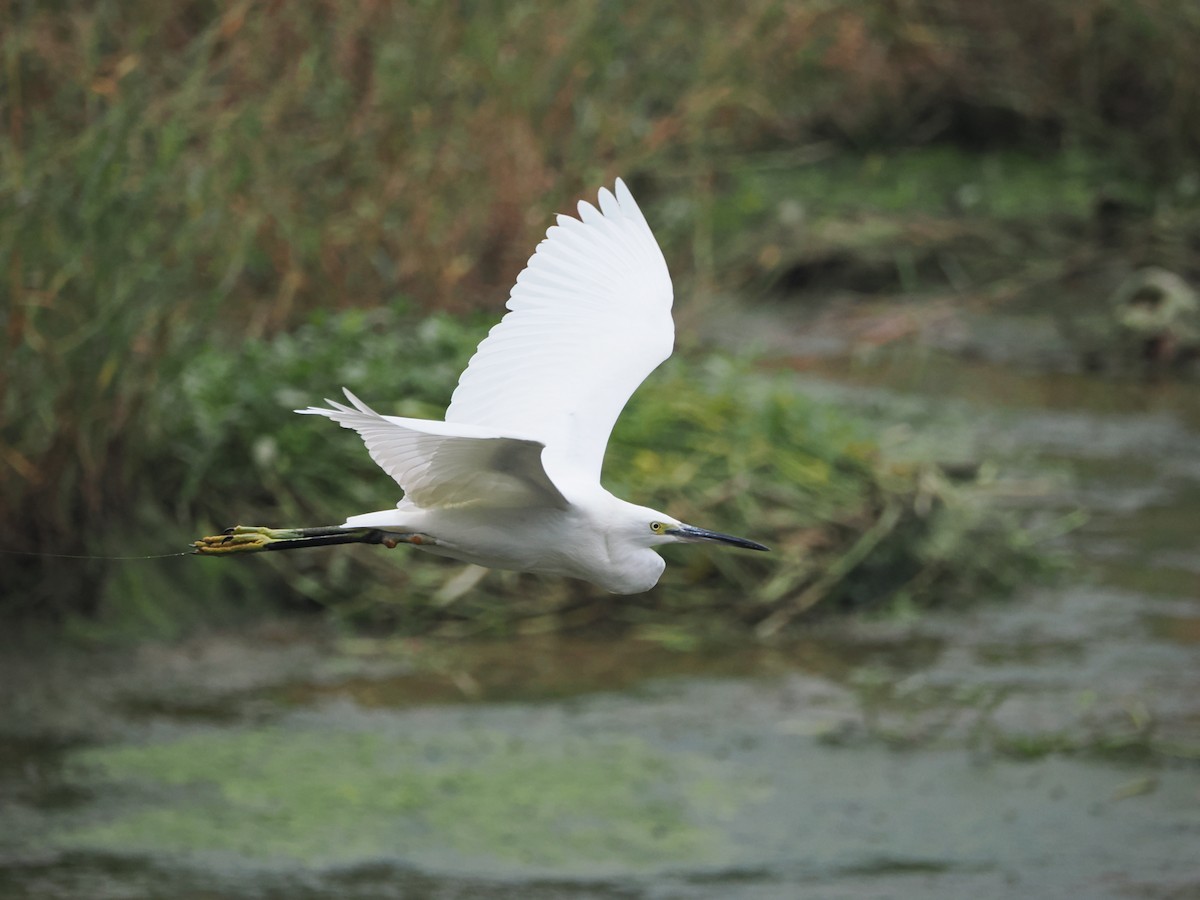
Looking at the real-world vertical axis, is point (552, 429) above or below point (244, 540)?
above

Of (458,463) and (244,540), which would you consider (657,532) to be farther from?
(244,540)

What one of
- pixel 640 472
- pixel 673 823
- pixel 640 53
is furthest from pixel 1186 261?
pixel 673 823

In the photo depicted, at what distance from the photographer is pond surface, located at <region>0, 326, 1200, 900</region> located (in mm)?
5008

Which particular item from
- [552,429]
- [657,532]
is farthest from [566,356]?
[657,532]

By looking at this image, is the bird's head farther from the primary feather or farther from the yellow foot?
the yellow foot

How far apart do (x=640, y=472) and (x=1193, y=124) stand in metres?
5.75

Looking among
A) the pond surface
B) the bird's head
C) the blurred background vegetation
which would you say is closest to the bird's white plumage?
the bird's head

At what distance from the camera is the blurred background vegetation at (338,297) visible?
572cm

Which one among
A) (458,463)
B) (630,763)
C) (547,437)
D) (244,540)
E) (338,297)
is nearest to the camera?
(458,463)

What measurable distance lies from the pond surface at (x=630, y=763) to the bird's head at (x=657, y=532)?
1978 mm

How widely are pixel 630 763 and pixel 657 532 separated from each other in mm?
2514

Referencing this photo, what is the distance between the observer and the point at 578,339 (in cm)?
369

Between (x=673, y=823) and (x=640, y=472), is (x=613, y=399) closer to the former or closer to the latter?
(x=673, y=823)

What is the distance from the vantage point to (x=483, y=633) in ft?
20.8
